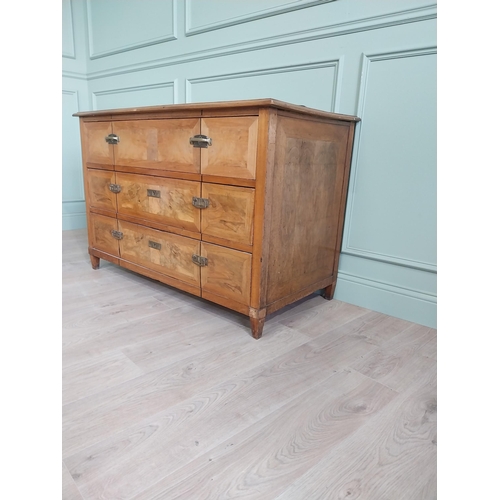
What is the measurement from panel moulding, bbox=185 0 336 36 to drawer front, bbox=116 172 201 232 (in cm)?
93

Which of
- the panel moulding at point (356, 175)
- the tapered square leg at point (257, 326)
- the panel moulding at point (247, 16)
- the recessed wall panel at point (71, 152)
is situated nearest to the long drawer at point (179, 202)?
the tapered square leg at point (257, 326)

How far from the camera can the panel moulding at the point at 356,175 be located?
53.2 inches

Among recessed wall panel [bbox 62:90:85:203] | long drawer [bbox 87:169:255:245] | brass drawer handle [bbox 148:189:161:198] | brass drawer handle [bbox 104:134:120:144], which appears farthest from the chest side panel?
recessed wall panel [bbox 62:90:85:203]

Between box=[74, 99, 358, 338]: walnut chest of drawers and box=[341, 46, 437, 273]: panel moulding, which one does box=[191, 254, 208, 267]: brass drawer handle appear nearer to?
box=[74, 99, 358, 338]: walnut chest of drawers

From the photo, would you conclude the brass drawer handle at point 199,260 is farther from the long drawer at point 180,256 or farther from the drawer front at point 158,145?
the drawer front at point 158,145

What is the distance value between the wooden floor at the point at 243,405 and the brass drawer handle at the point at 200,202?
0.43 meters

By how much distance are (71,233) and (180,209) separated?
1713mm

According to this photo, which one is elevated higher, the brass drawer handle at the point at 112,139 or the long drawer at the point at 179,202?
the brass drawer handle at the point at 112,139

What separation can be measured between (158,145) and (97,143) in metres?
0.48

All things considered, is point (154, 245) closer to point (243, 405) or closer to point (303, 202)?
point (303, 202)

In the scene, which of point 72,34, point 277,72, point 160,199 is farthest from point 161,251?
point 72,34

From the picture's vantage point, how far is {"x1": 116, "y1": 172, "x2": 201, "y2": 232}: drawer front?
1394 millimetres

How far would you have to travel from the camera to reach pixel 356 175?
1.55m
